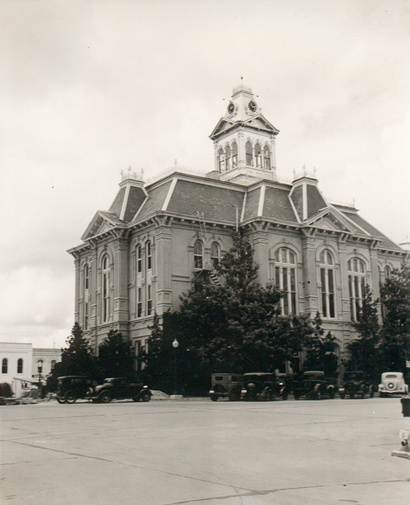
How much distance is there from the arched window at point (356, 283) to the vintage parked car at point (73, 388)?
2616cm

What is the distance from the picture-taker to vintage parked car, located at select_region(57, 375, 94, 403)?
34.7 metres

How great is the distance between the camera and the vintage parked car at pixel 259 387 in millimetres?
33969

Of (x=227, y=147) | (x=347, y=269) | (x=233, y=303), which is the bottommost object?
(x=233, y=303)

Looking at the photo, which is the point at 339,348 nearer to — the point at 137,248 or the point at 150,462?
the point at 137,248

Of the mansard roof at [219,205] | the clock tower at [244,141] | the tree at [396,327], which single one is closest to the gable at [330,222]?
the mansard roof at [219,205]

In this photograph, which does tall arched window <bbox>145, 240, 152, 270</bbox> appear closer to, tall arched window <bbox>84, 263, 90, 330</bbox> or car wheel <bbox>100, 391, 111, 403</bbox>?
tall arched window <bbox>84, 263, 90, 330</bbox>

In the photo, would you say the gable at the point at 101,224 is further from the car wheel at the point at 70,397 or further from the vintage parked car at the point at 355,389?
the vintage parked car at the point at 355,389

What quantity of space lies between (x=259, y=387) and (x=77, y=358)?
18.6 metres

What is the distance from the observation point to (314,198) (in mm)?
53875

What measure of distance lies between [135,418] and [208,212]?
30638mm

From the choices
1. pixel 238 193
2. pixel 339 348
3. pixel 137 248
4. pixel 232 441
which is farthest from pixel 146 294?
pixel 232 441

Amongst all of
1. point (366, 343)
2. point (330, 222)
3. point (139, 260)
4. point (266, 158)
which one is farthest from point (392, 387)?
point (266, 158)

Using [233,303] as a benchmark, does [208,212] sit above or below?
above

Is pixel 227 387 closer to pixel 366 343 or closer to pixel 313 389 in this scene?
pixel 313 389
